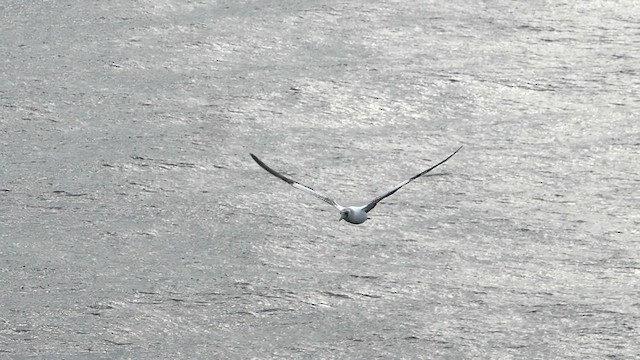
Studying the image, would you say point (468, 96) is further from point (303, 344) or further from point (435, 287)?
point (303, 344)

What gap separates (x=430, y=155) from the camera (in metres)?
15.6

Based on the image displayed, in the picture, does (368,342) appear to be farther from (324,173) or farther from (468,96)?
(468,96)

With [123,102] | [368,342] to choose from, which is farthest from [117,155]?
[368,342]

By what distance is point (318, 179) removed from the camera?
50.2 ft

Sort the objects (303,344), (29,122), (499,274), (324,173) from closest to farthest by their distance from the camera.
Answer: (303,344) → (499,274) → (324,173) → (29,122)

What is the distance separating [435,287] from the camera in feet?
45.4

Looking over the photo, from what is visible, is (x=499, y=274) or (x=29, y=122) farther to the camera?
(x=29, y=122)

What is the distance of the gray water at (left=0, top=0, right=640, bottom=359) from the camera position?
1341cm

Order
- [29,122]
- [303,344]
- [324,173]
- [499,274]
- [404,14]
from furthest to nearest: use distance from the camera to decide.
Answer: [404,14] → [29,122] → [324,173] → [499,274] → [303,344]

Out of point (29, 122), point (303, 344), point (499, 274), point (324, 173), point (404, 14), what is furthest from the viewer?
point (404, 14)

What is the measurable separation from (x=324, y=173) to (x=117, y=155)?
193 cm

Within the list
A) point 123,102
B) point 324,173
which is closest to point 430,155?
point 324,173

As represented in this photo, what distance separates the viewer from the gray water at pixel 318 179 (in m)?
13.4

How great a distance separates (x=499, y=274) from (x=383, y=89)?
3.21 metres
